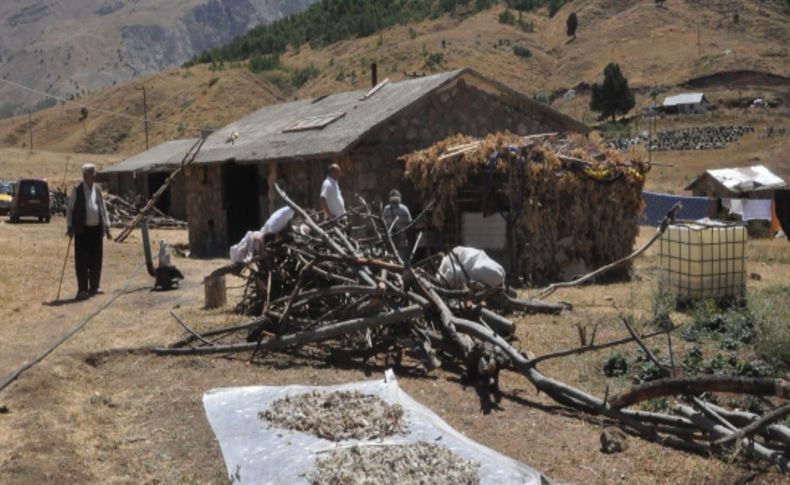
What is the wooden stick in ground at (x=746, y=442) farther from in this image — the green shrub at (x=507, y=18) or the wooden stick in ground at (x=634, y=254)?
the green shrub at (x=507, y=18)

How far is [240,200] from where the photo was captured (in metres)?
20.2

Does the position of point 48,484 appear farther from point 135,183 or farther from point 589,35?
point 589,35

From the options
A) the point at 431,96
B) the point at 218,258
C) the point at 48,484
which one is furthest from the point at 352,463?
the point at 218,258

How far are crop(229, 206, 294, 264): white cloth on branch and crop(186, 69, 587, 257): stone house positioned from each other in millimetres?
4572

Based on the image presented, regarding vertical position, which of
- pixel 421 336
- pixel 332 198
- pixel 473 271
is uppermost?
pixel 332 198

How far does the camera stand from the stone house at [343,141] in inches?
598

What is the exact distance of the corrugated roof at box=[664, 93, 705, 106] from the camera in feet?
187

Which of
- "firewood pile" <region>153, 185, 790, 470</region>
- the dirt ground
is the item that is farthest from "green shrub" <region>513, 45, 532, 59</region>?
"firewood pile" <region>153, 185, 790, 470</region>

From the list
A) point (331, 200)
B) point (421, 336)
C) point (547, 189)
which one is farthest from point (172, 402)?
point (547, 189)

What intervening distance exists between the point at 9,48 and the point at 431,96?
627 feet

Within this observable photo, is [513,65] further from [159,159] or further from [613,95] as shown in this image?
[159,159]

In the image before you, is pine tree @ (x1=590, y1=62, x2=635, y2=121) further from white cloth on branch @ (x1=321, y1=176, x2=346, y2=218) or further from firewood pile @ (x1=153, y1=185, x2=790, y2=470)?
firewood pile @ (x1=153, y1=185, x2=790, y2=470)

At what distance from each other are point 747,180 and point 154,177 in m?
20.8

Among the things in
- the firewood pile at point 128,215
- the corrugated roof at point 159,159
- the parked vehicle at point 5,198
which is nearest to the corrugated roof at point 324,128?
the corrugated roof at point 159,159
